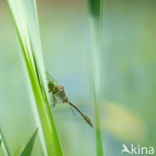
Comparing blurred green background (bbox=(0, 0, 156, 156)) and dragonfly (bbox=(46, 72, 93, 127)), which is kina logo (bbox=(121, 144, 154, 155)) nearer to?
blurred green background (bbox=(0, 0, 156, 156))

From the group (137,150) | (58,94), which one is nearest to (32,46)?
(58,94)

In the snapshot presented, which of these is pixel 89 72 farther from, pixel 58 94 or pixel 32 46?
pixel 32 46

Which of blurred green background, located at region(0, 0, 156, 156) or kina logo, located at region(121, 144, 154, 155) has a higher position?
blurred green background, located at region(0, 0, 156, 156)

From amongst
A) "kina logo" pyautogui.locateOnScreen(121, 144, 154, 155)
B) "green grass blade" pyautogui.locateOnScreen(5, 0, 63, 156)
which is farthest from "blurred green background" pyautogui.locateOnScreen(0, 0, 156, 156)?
"green grass blade" pyautogui.locateOnScreen(5, 0, 63, 156)

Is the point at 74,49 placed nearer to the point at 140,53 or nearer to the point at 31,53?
the point at 140,53

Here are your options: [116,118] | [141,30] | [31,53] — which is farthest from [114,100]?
[31,53]
